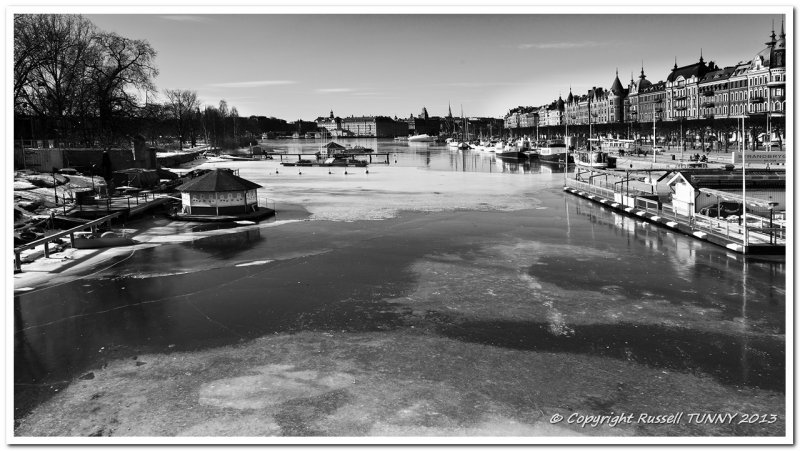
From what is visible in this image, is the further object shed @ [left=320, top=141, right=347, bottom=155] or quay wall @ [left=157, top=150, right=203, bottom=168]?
shed @ [left=320, top=141, right=347, bottom=155]

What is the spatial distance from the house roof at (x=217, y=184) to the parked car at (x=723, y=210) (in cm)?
2127

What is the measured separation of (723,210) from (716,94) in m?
114

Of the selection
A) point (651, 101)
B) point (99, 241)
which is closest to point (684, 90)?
point (651, 101)

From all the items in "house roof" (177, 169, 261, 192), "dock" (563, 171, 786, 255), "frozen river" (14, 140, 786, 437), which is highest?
"house roof" (177, 169, 261, 192)

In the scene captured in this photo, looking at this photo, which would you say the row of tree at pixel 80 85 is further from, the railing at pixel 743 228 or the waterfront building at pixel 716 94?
the waterfront building at pixel 716 94

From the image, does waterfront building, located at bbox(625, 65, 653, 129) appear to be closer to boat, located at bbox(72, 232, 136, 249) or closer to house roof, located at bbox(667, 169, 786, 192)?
house roof, located at bbox(667, 169, 786, 192)

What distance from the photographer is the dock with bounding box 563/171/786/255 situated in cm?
2142

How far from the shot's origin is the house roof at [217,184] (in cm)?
3159

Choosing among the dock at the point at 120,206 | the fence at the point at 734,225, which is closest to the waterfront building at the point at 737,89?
the fence at the point at 734,225

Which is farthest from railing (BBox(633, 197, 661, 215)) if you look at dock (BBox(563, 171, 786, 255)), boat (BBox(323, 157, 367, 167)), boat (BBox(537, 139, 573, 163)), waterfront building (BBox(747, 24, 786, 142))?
waterfront building (BBox(747, 24, 786, 142))

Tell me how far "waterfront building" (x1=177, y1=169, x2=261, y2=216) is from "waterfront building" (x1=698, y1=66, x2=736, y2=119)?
113 m

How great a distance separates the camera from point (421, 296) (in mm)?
16312

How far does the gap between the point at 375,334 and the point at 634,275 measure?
29.7 ft
